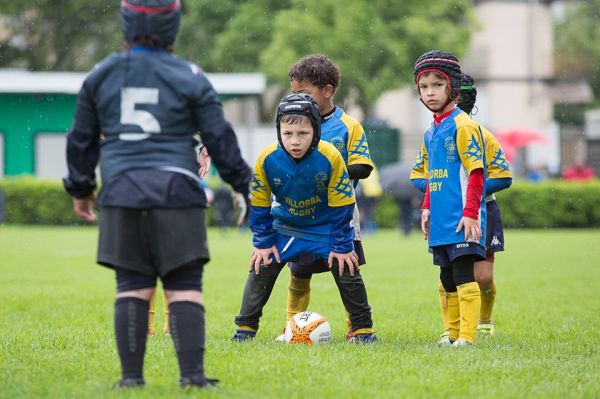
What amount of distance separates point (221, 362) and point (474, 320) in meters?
1.87

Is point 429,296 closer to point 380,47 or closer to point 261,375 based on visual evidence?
point 261,375

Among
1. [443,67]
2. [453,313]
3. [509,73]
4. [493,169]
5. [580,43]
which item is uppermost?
[580,43]

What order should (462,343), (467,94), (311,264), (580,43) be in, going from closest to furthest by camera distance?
1. (462,343)
2. (311,264)
3. (467,94)
4. (580,43)

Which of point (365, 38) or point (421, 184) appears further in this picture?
point (365, 38)

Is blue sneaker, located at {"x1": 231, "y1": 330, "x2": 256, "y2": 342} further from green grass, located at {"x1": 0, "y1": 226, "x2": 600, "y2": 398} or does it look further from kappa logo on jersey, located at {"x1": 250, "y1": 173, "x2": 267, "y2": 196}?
kappa logo on jersey, located at {"x1": 250, "y1": 173, "x2": 267, "y2": 196}

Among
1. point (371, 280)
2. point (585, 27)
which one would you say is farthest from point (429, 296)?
point (585, 27)

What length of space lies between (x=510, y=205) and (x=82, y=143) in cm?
2711

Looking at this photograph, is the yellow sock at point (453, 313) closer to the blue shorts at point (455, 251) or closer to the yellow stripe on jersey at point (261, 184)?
the blue shorts at point (455, 251)

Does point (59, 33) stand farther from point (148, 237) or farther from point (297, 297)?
A: point (148, 237)

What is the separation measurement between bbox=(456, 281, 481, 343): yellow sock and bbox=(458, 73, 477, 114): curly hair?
5.35 ft

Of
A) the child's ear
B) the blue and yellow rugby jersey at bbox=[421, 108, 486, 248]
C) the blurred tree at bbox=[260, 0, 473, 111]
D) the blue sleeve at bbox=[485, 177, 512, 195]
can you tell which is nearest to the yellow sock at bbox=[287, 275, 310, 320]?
the blue and yellow rugby jersey at bbox=[421, 108, 486, 248]

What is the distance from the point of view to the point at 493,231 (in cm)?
796

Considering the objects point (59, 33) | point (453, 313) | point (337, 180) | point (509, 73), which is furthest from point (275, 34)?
point (337, 180)

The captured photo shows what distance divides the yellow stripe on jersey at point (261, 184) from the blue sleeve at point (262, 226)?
0.05m
